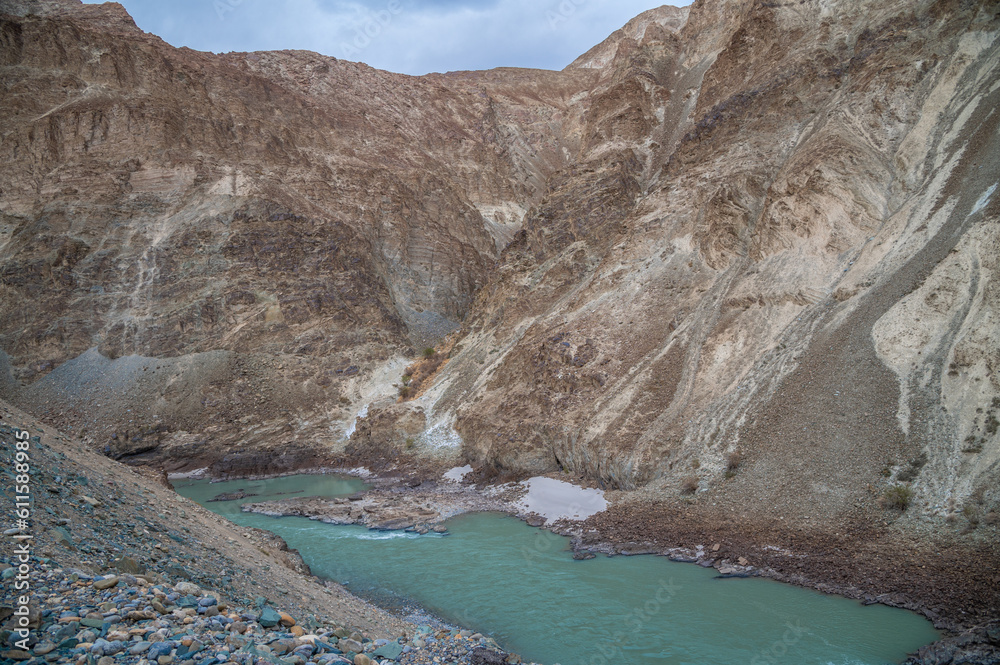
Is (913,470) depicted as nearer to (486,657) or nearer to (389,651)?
(486,657)

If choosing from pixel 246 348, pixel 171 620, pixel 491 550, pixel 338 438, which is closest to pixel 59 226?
pixel 246 348

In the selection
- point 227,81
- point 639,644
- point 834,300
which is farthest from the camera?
point 227,81

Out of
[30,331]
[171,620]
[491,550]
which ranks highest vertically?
[30,331]

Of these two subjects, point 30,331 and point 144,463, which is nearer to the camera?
point 144,463

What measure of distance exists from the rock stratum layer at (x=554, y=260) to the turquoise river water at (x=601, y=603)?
9.00 feet

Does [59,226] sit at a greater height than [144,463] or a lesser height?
greater

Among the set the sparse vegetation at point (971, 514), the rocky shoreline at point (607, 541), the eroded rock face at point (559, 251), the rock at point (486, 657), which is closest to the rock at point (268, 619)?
the rock at point (486, 657)

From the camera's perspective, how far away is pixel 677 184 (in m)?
32.5

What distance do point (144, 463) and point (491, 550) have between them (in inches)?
1065

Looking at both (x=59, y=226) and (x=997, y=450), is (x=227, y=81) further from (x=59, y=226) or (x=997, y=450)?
(x=997, y=450)

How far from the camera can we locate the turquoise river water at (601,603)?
35.8 ft

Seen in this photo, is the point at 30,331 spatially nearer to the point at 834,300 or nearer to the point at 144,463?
the point at 144,463

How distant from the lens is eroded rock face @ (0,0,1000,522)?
17781 mm

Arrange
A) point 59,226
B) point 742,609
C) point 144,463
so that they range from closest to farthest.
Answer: point 742,609
point 144,463
point 59,226
